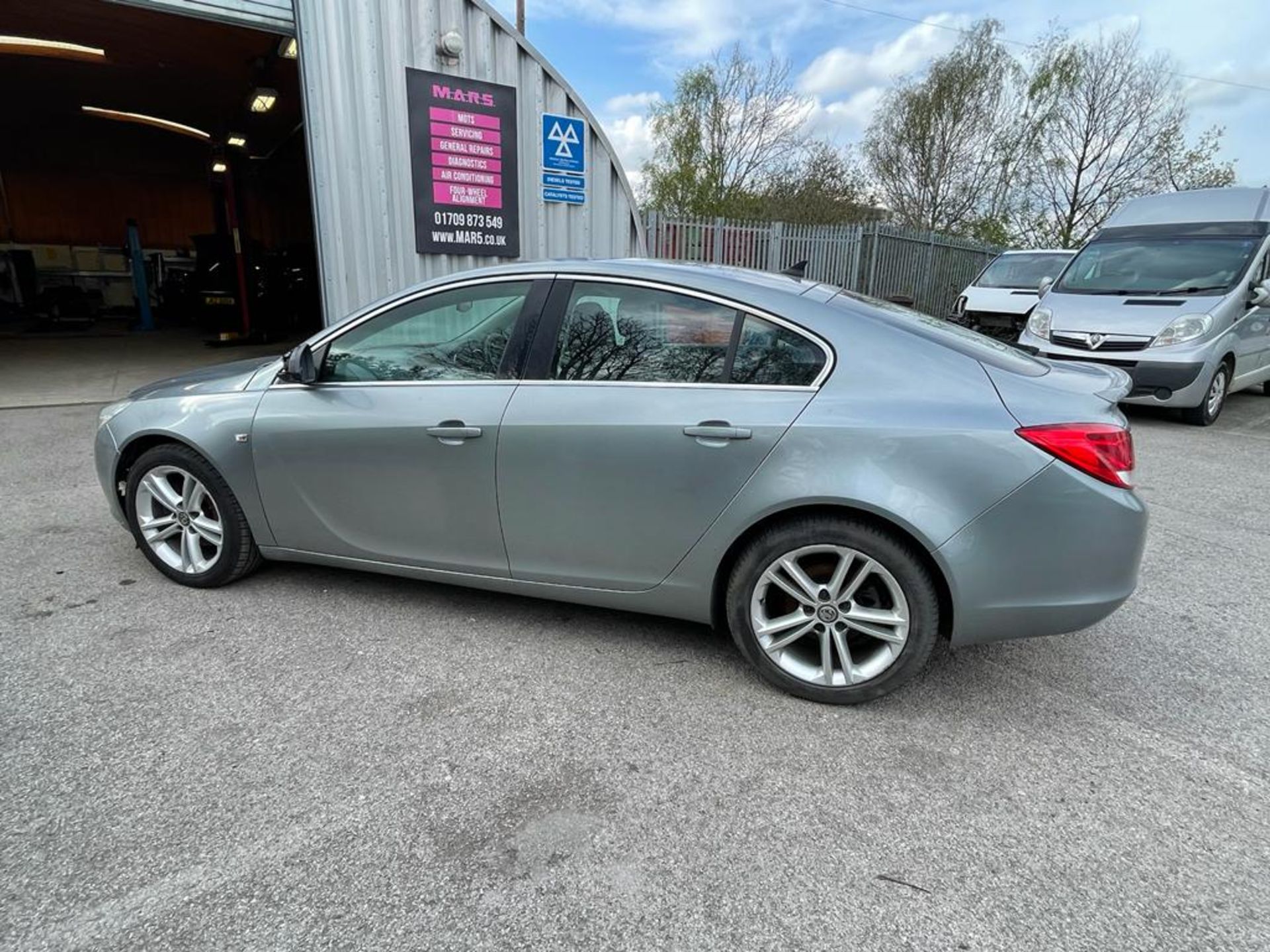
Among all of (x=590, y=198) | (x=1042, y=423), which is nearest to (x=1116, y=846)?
(x=1042, y=423)

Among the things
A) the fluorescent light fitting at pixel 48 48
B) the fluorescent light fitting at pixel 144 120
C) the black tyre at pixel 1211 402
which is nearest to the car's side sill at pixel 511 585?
the black tyre at pixel 1211 402

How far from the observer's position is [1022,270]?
37.4 feet

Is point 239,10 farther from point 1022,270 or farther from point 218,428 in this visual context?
point 1022,270

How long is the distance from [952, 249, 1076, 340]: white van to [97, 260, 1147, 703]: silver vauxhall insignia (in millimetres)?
8539

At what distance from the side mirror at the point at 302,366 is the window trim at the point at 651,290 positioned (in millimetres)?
979

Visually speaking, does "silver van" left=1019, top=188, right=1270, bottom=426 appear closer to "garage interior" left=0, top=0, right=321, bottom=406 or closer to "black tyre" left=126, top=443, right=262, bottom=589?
"black tyre" left=126, top=443, right=262, bottom=589

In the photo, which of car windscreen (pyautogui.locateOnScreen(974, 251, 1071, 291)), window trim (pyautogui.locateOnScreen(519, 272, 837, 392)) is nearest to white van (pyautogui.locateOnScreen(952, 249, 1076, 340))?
car windscreen (pyautogui.locateOnScreen(974, 251, 1071, 291))

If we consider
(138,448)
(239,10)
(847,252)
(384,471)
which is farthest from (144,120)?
(384,471)

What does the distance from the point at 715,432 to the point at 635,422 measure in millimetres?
298

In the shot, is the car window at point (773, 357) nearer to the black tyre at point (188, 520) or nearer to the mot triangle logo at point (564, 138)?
the black tyre at point (188, 520)

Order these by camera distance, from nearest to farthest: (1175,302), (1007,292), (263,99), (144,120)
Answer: (1175,302), (1007,292), (263,99), (144,120)

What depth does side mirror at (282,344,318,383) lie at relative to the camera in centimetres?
312

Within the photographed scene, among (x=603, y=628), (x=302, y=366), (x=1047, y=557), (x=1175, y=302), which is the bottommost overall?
(x=603, y=628)

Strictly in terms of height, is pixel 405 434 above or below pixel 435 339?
below
